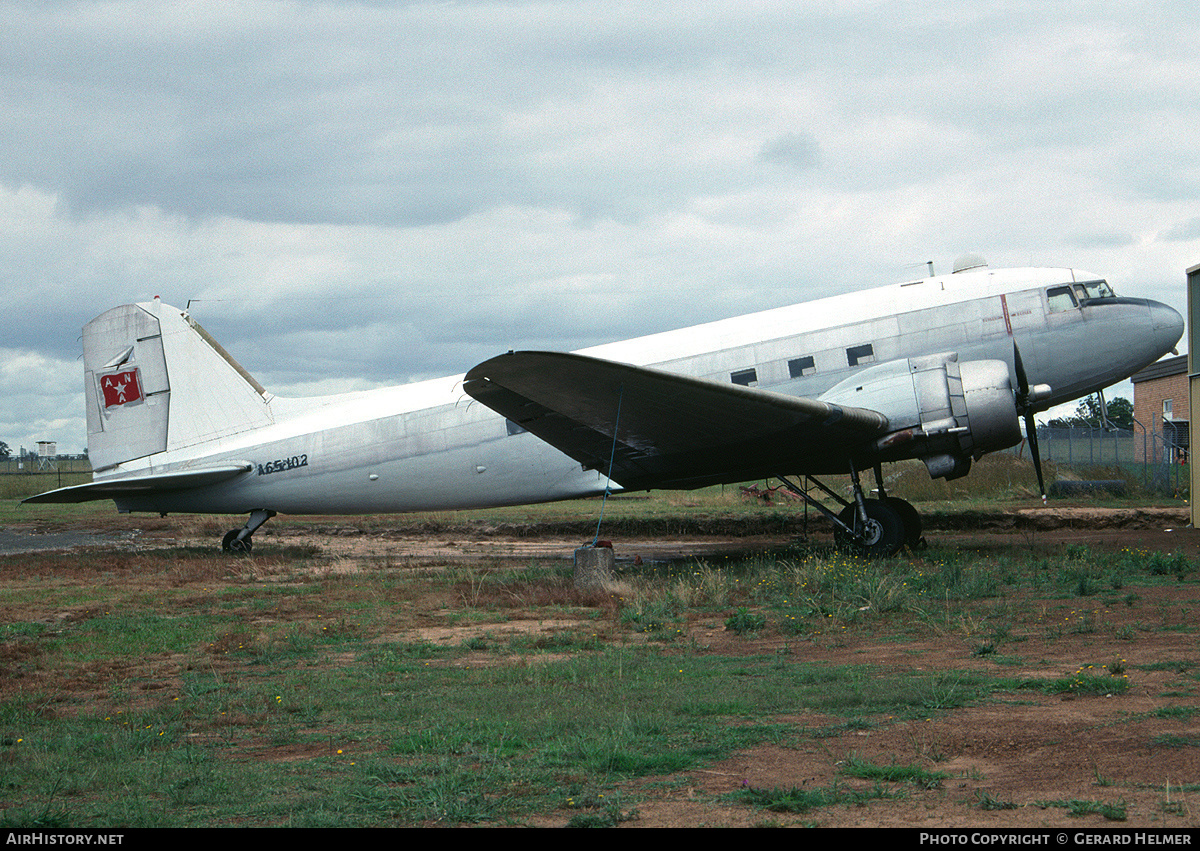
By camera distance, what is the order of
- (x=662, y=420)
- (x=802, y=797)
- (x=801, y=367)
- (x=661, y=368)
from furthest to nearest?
1. (x=661, y=368)
2. (x=801, y=367)
3. (x=662, y=420)
4. (x=802, y=797)

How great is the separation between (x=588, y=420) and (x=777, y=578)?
3.24 meters

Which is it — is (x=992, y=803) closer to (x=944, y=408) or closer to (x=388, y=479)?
(x=944, y=408)

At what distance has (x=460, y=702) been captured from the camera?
624cm

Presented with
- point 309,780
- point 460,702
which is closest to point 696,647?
point 460,702

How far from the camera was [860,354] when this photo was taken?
539 inches

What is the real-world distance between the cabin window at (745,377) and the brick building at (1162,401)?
26075 mm

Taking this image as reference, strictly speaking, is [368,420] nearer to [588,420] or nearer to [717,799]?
[588,420]

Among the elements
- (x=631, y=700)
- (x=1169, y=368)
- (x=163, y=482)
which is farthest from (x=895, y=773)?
(x=1169, y=368)

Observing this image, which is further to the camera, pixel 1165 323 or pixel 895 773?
pixel 1165 323

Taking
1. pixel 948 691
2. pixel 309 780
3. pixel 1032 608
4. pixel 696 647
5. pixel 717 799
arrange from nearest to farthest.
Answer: pixel 717 799
pixel 309 780
pixel 948 691
pixel 696 647
pixel 1032 608

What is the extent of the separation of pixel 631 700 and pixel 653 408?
6.03 metres

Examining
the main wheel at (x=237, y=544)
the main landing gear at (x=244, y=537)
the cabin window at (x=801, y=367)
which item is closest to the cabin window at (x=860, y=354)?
the cabin window at (x=801, y=367)

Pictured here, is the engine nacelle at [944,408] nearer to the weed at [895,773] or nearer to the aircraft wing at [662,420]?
the aircraft wing at [662,420]

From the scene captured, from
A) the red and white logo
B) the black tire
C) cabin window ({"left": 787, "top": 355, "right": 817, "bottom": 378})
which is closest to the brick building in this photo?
the black tire
